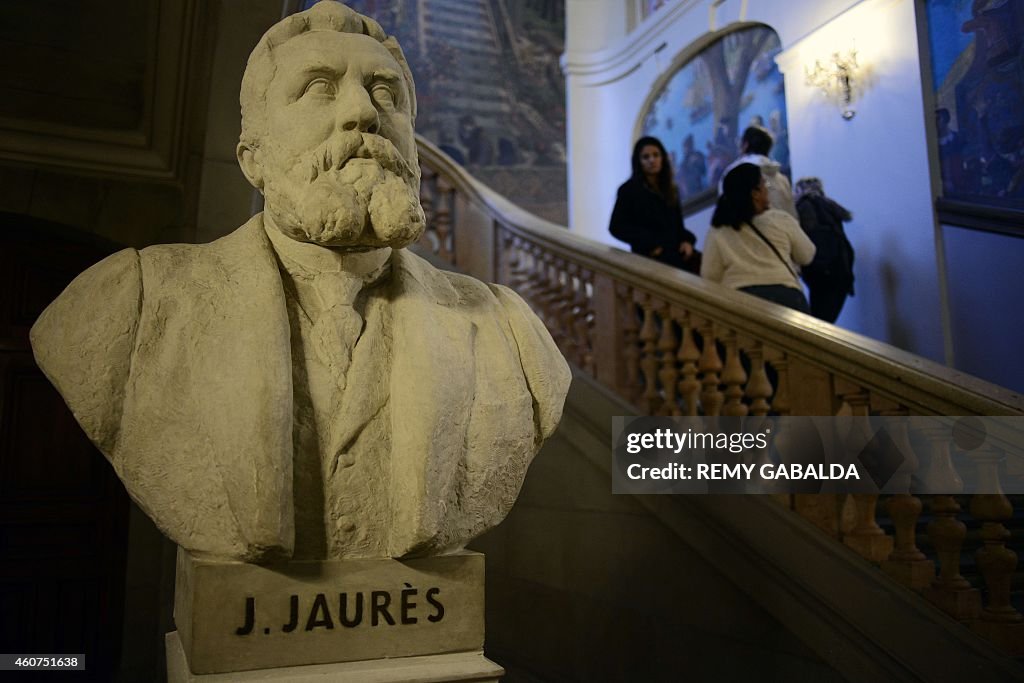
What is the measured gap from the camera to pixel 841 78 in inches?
299

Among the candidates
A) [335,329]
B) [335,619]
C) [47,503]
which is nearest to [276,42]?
[335,329]

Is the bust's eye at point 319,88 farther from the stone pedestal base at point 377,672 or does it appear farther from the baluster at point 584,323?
the baluster at point 584,323

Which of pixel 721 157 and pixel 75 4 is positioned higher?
pixel 721 157

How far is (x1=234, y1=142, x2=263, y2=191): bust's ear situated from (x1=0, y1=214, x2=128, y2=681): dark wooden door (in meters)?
2.73

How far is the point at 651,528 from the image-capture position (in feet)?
11.3

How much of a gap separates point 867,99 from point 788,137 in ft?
4.04

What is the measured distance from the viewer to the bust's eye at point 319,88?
61.6 inches

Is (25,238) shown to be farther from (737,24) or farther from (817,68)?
(737,24)

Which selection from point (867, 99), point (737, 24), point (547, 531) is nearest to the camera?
point (547, 531)

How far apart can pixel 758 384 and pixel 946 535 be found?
35.2 inches

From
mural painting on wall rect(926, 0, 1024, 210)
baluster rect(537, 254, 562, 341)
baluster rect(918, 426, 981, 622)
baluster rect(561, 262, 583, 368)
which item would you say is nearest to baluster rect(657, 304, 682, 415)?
baluster rect(561, 262, 583, 368)

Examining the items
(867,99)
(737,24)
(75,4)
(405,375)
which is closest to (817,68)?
(867,99)

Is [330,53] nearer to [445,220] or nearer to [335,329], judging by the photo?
[335,329]

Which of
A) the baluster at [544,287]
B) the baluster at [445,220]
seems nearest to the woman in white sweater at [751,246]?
the baluster at [544,287]
